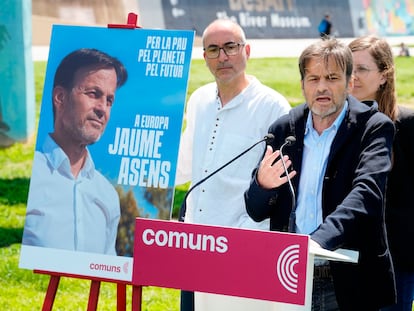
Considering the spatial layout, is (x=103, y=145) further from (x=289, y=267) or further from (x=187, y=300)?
(x=289, y=267)

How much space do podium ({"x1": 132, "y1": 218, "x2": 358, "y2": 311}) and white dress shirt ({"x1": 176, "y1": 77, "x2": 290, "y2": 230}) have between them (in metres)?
1.08

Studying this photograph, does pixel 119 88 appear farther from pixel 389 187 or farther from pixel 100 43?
pixel 389 187

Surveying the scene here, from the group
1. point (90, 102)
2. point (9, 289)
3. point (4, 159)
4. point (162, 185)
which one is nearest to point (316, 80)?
point (162, 185)

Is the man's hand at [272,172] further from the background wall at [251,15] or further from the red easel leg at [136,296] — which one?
the background wall at [251,15]

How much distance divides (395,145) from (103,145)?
131 centimetres

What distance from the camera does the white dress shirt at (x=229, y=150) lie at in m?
4.26

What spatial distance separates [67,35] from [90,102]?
14.3 inches

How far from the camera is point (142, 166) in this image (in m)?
4.25

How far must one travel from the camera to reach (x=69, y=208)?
438 cm

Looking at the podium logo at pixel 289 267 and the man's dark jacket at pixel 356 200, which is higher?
the man's dark jacket at pixel 356 200

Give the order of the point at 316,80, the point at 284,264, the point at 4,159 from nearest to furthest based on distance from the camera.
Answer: the point at 284,264 < the point at 316,80 < the point at 4,159

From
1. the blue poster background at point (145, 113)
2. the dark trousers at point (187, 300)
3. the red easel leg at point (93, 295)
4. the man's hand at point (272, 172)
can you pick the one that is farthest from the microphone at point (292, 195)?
the red easel leg at point (93, 295)

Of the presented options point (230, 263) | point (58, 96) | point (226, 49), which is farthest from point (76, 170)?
point (230, 263)

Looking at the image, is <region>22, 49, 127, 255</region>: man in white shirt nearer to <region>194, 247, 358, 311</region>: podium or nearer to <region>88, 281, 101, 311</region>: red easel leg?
<region>88, 281, 101, 311</region>: red easel leg
